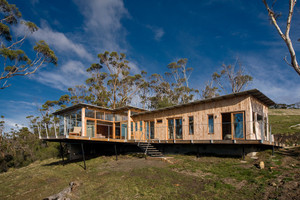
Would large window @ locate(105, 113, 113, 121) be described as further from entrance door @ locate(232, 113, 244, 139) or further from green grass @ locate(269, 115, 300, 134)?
green grass @ locate(269, 115, 300, 134)

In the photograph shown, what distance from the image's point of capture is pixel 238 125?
12.4 m

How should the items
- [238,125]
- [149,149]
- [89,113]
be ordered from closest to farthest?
1. [238,125]
2. [149,149]
3. [89,113]

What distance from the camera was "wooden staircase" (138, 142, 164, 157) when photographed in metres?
15.2

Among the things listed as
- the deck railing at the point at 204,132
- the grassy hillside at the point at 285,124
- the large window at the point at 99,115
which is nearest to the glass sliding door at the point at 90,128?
the deck railing at the point at 204,132

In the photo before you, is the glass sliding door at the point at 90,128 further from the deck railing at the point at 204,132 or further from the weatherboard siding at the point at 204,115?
the weatherboard siding at the point at 204,115

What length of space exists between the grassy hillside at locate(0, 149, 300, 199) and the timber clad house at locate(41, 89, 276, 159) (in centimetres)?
141

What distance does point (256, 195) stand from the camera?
700 cm

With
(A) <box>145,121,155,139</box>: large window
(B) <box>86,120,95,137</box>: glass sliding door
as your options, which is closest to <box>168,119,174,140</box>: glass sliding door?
(A) <box>145,121,155,139</box>: large window

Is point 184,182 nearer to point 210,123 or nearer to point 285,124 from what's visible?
point 210,123

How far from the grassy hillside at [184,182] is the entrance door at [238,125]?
1459mm

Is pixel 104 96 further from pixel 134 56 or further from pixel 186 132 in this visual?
pixel 186 132

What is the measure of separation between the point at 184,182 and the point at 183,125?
667cm

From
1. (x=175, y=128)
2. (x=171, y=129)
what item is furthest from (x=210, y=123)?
(x=171, y=129)

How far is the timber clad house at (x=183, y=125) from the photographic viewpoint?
1220cm
